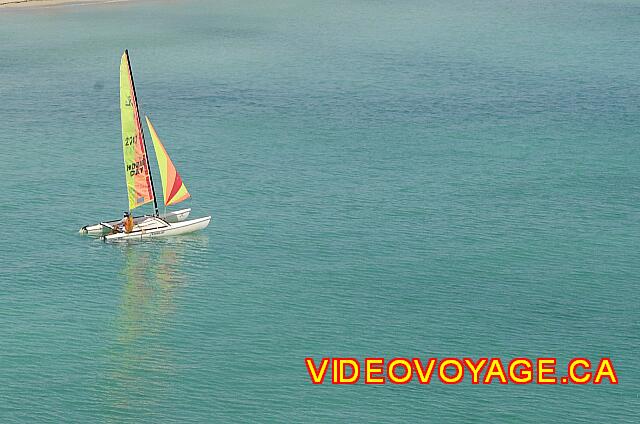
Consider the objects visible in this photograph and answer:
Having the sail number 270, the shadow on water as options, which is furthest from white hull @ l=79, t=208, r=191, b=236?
the sail number 270

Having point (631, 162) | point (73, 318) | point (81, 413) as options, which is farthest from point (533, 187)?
point (81, 413)

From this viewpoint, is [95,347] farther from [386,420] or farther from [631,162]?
[631,162]

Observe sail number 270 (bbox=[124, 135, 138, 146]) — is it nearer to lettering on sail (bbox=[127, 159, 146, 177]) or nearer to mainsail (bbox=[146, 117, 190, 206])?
lettering on sail (bbox=[127, 159, 146, 177])

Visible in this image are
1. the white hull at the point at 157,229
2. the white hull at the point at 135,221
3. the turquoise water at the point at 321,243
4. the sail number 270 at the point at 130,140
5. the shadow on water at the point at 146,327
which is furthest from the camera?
the sail number 270 at the point at 130,140

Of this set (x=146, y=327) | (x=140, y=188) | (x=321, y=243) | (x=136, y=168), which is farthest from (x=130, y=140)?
(x=146, y=327)

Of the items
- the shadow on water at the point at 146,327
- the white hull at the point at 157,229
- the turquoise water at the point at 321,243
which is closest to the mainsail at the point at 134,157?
the white hull at the point at 157,229

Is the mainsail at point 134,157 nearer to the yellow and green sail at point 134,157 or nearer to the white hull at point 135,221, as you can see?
the yellow and green sail at point 134,157
